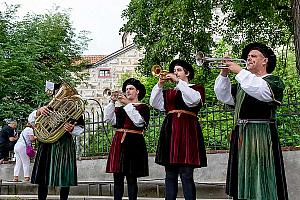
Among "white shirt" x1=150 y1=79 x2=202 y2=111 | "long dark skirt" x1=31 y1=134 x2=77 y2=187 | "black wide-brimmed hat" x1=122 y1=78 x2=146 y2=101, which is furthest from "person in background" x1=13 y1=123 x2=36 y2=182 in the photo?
"white shirt" x1=150 y1=79 x2=202 y2=111

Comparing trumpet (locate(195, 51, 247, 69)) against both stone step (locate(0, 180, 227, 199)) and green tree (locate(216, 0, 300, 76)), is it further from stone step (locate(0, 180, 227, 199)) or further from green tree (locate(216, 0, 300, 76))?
green tree (locate(216, 0, 300, 76))

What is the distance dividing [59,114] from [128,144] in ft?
3.42

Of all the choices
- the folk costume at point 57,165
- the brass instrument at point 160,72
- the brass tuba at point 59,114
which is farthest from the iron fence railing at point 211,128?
the folk costume at point 57,165

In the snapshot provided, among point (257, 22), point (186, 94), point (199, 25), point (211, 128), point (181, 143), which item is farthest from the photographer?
point (257, 22)

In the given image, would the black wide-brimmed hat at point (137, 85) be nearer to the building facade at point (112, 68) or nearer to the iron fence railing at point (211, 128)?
the iron fence railing at point (211, 128)

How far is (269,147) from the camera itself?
456 cm

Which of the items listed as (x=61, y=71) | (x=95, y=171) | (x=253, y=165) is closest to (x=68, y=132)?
(x=253, y=165)

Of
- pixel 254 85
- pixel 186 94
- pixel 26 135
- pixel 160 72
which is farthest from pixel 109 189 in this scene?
pixel 254 85

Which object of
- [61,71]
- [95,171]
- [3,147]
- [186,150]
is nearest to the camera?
[186,150]

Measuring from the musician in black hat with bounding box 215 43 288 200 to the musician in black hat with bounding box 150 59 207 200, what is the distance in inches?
26.7

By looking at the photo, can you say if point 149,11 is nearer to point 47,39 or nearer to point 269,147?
point 269,147

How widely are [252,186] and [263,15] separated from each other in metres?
6.45

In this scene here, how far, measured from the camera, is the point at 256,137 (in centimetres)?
459

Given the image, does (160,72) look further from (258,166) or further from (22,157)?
(22,157)
